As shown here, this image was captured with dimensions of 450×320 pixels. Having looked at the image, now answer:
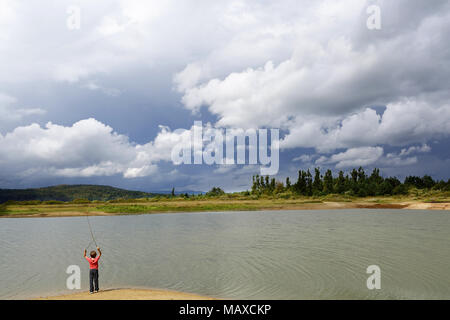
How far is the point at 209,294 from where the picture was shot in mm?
13734

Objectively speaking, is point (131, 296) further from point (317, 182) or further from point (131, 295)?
point (317, 182)

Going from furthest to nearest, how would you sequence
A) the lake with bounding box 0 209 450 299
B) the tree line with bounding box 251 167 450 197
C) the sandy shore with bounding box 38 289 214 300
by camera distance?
the tree line with bounding box 251 167 450 197, the lake with bounding box 0 209 450 299, the sandy shore with bounding box 38 289 214 300

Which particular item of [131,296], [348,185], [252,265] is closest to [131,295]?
[131,296]

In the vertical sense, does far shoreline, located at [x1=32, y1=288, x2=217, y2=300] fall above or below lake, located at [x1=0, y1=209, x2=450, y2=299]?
above

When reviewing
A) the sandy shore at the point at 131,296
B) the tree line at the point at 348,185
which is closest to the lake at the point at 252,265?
the sandy shore at the point at 131,296

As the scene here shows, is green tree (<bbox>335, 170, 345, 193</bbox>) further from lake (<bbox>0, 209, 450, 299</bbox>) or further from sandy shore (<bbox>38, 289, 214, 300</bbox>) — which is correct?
sandy shore (<bbox>38, 289, 214, 300</bbox>)

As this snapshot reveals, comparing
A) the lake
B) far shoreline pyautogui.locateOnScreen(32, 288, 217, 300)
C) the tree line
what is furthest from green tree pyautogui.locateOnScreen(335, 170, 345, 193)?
far shoreline pyautogui.locateOnScreen(32, 288, 217, 300)

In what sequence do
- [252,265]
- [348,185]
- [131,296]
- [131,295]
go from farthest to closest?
[348,185] < [252,265] < [131,295] < [131,296]

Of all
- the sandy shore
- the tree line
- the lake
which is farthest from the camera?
the tree line

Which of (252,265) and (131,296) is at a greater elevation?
(131,296)

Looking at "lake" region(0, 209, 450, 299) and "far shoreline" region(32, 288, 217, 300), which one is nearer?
"far shoreline" region(32, 288, 217, 300)

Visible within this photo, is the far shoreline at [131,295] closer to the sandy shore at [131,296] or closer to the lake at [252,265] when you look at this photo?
the sandy shore at [131,296]

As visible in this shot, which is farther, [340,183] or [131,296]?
[340,183]
